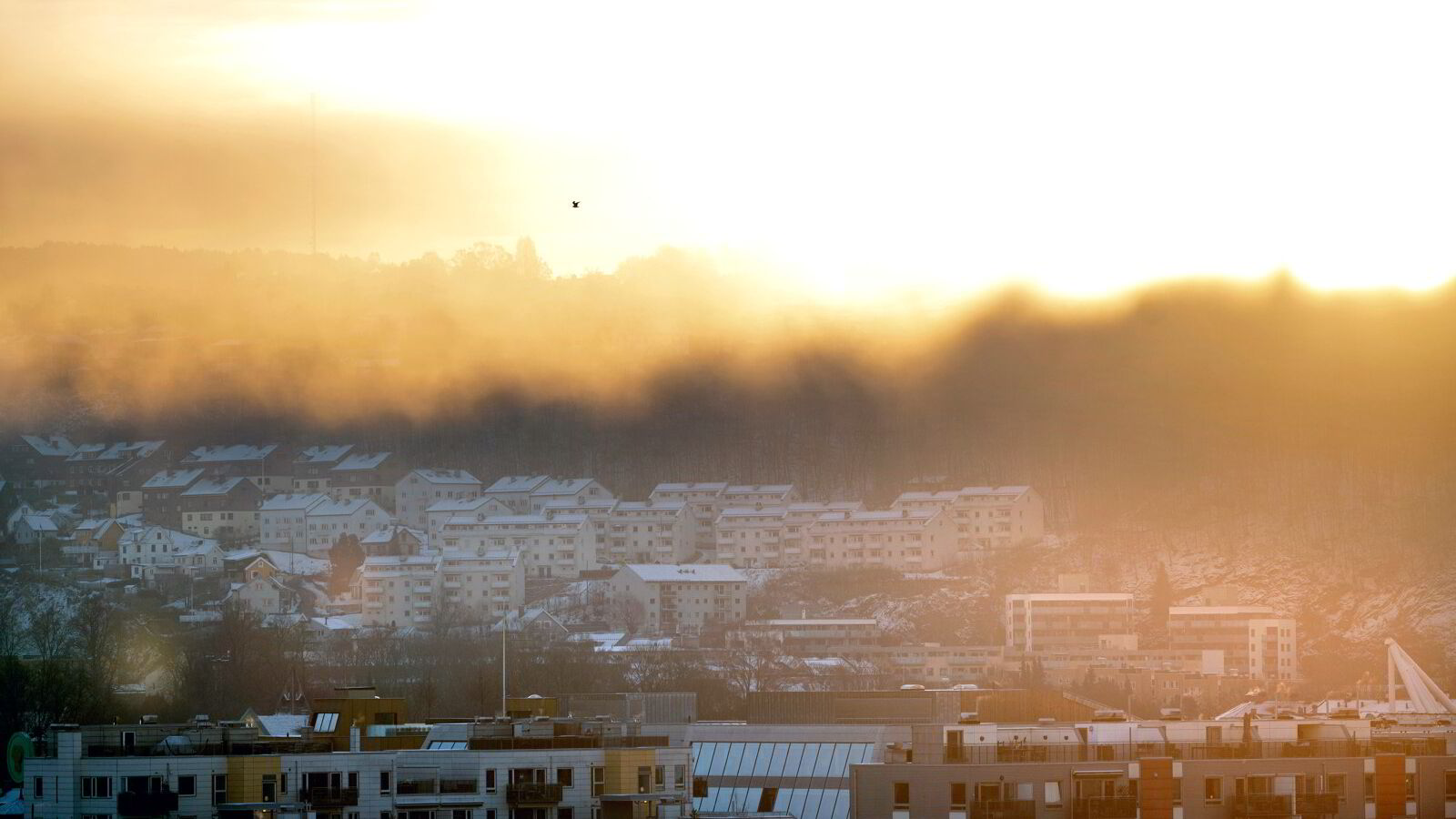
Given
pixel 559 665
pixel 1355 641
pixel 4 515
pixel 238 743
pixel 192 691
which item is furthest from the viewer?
pixel 4 515

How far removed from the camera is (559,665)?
119625 millimetres

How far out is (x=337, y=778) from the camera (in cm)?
4019

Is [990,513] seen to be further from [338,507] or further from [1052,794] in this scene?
[1052,794]

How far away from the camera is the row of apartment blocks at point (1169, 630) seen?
146125 mm

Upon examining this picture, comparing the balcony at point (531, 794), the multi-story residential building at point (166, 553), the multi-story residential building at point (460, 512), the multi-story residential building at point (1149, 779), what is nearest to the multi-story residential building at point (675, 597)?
the multi-story residential building at point (460, 512)

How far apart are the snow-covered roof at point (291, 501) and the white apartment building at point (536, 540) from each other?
9.99 m

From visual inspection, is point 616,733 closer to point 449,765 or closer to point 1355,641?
point 449,765

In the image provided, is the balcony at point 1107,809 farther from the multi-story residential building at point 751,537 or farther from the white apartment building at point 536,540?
the white apartment building at point 536,540

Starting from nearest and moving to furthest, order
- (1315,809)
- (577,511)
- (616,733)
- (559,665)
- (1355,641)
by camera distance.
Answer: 1. (1315,809)
2. (616,733)
3. (559,665)
4. (1355,641)
5. (577,511)

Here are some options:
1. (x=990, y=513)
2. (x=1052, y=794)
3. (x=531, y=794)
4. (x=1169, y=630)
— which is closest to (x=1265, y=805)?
(x=1052, y=794)

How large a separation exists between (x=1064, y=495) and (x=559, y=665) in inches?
3028

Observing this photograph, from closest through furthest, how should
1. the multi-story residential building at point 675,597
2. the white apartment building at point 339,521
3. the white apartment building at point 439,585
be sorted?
the multi-story residential building at point 675,597
the white apartment building at point 439,585
the white apartment building at point 339,521

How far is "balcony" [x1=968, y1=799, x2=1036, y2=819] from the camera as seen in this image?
38094 mm

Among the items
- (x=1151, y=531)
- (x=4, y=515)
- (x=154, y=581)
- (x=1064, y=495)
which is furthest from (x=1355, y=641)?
(x=4, y=515)
